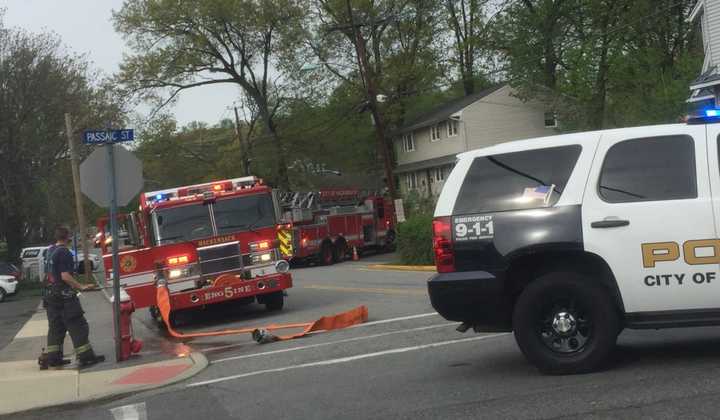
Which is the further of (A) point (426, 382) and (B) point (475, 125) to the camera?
(B) point (475, 125)

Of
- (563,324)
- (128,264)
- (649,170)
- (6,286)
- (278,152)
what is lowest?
(6,286)

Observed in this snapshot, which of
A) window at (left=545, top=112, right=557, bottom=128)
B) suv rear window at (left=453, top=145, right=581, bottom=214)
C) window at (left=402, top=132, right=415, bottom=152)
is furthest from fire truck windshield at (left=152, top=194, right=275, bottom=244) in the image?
window at (left=402, top=132, right=415, bottom=152)

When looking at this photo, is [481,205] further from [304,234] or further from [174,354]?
[304,234]

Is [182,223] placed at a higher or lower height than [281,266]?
higher

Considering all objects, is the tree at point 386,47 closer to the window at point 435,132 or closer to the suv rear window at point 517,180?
the window at point 435,132

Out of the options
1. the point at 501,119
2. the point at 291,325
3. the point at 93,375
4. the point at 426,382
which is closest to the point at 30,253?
the point at 501,119

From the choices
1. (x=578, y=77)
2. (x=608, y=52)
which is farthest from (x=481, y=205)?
(x=608, y=52)

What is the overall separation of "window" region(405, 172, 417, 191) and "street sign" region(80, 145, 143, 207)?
42.9 metres

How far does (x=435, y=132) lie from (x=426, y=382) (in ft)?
140

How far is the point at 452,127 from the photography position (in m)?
48.3

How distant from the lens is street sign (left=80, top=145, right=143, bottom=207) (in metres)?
11.5

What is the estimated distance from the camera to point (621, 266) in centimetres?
718

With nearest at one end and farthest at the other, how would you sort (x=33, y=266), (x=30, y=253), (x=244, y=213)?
(x=244, y=213)
(x=33, y=266)
(x=30, y=253)

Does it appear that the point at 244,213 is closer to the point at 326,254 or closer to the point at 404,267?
the point at 404,267
